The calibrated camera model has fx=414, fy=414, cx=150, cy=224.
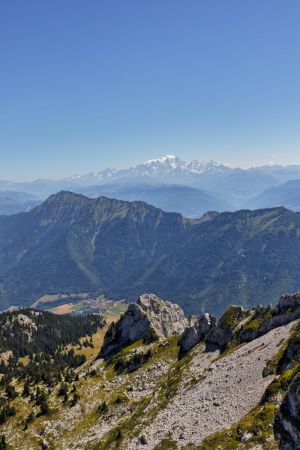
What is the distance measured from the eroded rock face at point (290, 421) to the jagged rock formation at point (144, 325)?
293ft

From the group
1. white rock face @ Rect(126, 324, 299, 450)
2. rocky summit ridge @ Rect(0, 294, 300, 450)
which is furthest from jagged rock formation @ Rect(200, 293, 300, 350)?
white rock face @ Rect(126, 324, 299, 450)

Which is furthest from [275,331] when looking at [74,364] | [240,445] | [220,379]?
[74,364]

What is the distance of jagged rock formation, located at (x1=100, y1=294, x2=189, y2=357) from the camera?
140 metres

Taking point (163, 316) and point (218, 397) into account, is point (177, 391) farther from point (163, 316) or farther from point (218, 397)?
point (163, 316)

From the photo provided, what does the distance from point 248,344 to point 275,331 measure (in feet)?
18.8

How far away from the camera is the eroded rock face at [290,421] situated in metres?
40.2

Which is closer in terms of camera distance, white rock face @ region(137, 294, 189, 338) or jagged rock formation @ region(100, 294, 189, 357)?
jagged rock formation @ region(100, 294, 189, 357)

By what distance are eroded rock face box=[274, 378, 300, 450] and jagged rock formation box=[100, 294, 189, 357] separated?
8918 centimetres

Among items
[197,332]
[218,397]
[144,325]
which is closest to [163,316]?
[144,325]

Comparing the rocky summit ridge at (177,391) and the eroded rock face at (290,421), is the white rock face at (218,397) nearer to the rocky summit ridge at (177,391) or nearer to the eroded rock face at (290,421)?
the rocky summit ridge at (177,391)

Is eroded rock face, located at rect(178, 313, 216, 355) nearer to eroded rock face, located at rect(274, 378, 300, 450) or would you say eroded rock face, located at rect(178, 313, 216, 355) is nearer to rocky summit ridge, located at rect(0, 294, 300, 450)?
rocky summit ridge, located at rect(0, 294, 300, 450)

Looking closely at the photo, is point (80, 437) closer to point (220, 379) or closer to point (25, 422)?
point (25, 422)

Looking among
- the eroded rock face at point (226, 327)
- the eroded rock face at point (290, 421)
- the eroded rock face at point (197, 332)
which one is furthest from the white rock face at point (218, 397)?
the eroded rock face at point (197, 332)

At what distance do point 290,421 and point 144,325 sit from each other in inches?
4004
